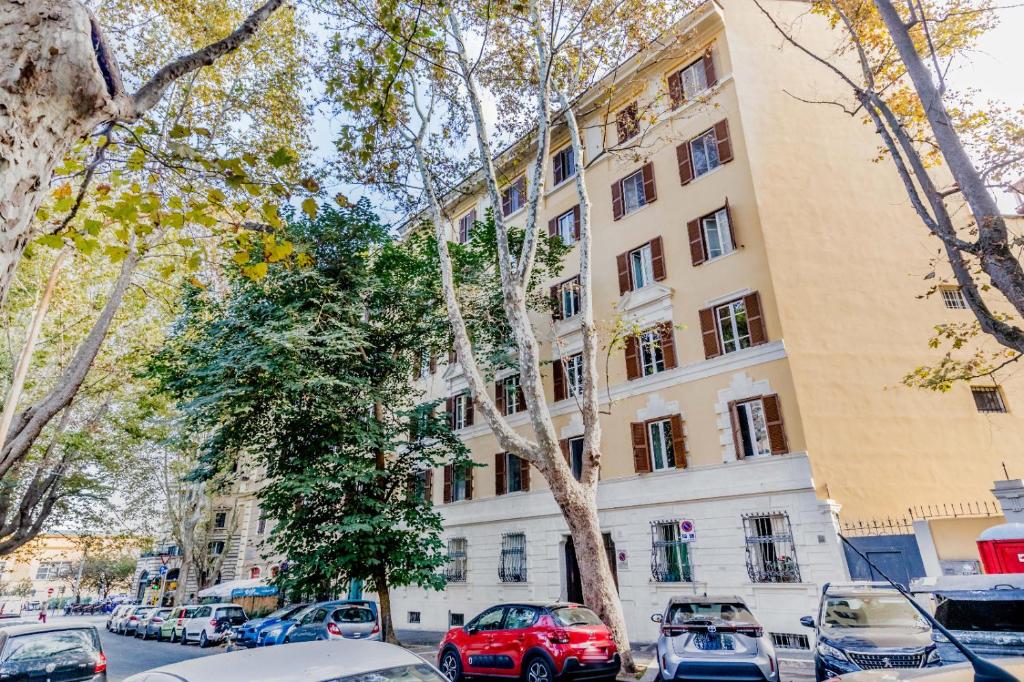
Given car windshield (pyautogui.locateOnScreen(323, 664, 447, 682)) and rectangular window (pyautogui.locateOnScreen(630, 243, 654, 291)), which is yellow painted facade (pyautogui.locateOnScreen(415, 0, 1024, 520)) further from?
car windshield (pyautogui.locateOnScreen(323, 664, 447, 682))

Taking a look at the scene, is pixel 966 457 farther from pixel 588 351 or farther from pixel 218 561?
pixel 218 561

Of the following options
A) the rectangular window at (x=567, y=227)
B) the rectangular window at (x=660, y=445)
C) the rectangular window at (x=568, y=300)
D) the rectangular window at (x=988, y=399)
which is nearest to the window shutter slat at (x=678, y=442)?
the rectangular window at (x=660, y=445)

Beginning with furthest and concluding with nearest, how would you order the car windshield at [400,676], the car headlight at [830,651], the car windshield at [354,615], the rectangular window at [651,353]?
the rectangular window at [651,353]
the car windshield at [354,615]
the car headlight at [830,651]
the car windshield at [400,676]

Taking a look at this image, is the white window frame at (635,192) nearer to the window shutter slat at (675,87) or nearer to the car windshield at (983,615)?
the window shutter slat at (675,87)

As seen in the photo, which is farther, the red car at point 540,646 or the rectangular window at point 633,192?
the rectangular window at point 633,192

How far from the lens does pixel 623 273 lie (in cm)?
1875

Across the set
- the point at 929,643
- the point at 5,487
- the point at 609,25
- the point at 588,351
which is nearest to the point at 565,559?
the point at 588,351

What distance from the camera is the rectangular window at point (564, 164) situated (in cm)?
2211

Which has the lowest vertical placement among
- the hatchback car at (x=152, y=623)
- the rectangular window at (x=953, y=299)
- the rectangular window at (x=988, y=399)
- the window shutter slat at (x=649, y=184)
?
the hatchback car at (x=152, y=623)

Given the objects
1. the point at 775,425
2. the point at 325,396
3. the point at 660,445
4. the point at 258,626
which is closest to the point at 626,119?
the point at 660,445

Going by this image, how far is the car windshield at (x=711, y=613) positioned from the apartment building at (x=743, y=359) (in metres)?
3.06

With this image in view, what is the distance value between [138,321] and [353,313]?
8005 mm

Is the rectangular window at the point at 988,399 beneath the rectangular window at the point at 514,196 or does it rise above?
beneath

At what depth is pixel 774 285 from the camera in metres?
14.9
